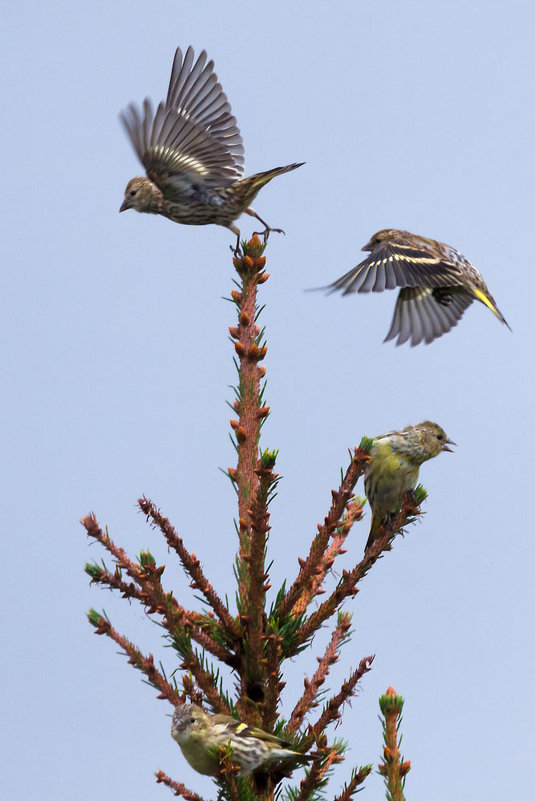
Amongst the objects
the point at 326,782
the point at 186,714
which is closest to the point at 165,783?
the point at 186,714

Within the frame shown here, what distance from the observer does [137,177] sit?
24.1 feet

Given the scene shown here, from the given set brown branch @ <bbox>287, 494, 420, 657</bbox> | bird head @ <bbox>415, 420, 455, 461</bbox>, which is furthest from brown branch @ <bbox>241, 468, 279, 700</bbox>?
bird head @ <bbox>415, 420, 455, 461</bbox>

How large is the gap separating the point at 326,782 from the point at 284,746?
1.23 ft

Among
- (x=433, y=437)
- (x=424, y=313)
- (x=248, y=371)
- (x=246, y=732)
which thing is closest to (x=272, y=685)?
(x=246, y=732)

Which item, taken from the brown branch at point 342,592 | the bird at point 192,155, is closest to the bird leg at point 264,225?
the bird at point 192,155

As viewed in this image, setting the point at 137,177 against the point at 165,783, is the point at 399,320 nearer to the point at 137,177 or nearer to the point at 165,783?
the point at 137,177

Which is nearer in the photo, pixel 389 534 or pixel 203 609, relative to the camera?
pixel 203 609

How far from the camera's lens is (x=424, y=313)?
7602mm

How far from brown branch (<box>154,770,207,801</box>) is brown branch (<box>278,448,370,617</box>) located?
26.8 inches

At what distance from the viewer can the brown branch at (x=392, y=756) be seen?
3.31 m

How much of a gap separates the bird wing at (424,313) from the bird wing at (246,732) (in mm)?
4424

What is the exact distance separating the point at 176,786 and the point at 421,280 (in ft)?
13.1

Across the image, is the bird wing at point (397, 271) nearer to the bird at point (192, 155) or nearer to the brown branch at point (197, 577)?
the bird at point (192, 155)

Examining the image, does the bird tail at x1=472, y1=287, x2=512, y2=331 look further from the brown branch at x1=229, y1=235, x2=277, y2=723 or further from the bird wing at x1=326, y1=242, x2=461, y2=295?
the brown branch at x1=229, y1=235, x2=277, y2=723
